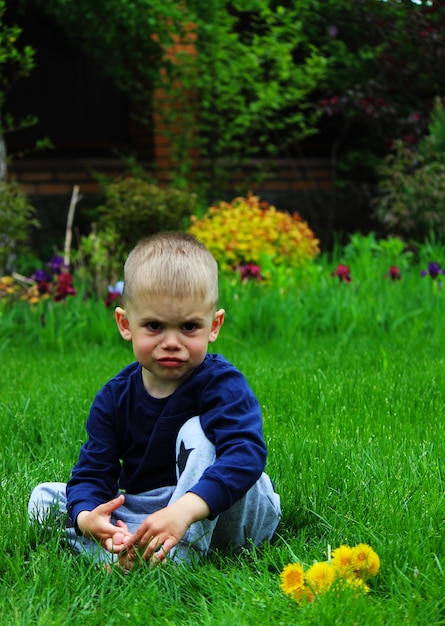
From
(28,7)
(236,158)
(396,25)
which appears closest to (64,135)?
(28,7)

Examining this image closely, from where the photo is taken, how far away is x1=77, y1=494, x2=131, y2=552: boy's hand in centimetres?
205

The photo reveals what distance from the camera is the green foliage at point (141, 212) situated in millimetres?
6270

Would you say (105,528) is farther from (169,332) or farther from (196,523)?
(169,332)

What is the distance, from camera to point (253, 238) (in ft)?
21.8

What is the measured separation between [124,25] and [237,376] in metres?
6.73

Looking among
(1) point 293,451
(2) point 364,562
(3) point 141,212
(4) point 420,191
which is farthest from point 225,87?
(2) point 364,562

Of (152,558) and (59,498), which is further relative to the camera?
(59,498)

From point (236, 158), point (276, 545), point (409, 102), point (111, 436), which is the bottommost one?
point (276, 545)

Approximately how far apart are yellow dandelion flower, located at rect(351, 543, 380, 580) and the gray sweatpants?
391 millimetres

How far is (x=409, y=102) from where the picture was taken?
10086 mm

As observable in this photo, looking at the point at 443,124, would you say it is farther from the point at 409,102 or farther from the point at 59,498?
the point at 59,498

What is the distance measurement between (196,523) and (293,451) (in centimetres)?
83

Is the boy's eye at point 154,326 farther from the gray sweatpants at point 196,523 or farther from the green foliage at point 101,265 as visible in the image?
the green foliage at point 101,265

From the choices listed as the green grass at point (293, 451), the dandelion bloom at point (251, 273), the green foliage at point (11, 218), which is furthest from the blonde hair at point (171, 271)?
the green foliage at point (11, 218)
